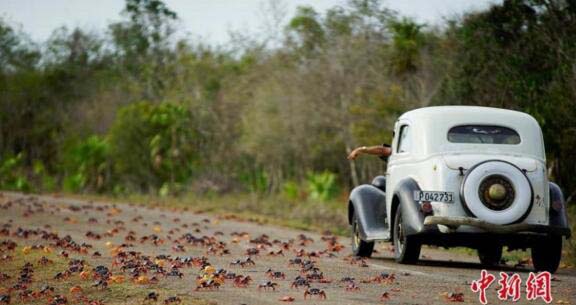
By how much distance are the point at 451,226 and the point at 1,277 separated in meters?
5.51

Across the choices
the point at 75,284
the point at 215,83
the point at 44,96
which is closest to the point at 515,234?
the point at 75,284

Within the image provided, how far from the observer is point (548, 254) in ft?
47.7

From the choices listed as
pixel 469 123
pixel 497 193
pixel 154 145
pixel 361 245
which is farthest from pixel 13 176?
pixel 497 193

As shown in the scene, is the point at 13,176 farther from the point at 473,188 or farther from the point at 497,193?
the point at 497,193

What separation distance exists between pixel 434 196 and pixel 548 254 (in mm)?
1722

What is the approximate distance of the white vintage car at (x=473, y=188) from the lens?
45.1 ft

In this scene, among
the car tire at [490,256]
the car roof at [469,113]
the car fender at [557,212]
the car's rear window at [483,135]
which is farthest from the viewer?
the car tire at [490,256]

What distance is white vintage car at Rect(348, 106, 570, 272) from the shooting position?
13.7 metres

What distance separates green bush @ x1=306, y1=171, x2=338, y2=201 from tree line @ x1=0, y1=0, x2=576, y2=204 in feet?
0.14

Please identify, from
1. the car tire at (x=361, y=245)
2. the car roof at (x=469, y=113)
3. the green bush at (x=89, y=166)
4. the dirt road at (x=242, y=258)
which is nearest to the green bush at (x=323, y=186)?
the dirt road at (x=242, y=258)

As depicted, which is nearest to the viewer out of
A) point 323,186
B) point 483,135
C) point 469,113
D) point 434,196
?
point 434,196

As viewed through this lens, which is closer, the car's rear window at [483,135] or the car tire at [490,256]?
the car's rear window at [483,135]

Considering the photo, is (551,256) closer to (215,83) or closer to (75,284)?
(75,284)

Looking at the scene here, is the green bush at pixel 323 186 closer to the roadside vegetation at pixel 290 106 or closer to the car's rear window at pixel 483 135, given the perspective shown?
the roadside vegetation at pixel 290 106
